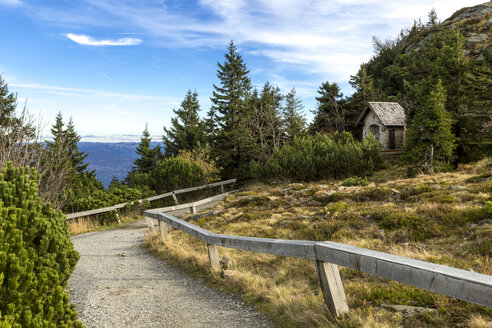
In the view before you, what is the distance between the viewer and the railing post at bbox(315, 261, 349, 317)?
3.38m

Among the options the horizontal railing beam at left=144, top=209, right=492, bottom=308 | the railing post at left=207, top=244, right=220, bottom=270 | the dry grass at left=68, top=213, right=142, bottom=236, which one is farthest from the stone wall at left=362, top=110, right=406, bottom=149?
the horizontal railing beam at left=144, top=209, right=492, bottom=308

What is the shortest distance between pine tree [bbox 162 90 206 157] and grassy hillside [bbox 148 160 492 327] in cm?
3384

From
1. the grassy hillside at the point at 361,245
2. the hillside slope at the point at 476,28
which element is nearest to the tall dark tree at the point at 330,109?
the hillside slope at the point at 476,28

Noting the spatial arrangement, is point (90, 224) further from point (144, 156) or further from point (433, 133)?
point (144, 156)

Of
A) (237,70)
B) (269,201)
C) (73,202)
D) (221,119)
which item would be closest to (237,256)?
(269,201)

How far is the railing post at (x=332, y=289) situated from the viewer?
3.38 meters

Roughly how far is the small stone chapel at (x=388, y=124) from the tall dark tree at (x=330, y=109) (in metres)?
11.1

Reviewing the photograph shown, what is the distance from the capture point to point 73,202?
53.6 ft

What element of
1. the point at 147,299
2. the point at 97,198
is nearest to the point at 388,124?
the point at 97,198

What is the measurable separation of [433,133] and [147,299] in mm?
21784

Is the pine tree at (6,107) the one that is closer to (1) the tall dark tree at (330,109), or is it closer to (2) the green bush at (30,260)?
(2) the green bush at (30,260)

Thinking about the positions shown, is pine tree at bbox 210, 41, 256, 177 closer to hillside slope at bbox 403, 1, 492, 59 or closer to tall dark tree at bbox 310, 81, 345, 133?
tall dark tree at bbox 310, 81, 345, 133

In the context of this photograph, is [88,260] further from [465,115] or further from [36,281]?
[465,115]

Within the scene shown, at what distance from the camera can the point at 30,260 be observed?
334cm
